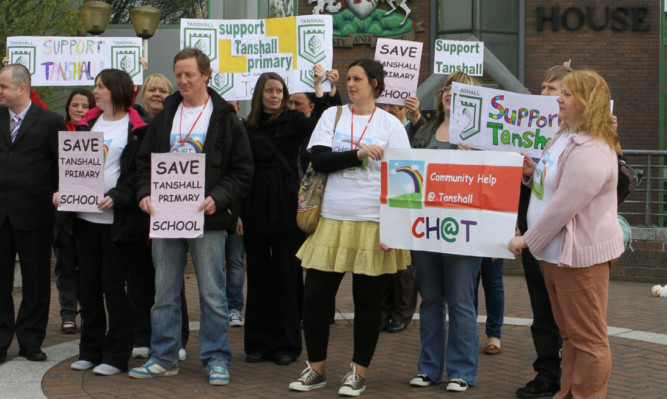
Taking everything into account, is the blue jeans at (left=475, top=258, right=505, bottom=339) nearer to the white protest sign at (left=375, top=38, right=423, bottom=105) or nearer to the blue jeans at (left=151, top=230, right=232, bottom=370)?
the white protest sign at (left=375, top=38, right=423, bottom=105)

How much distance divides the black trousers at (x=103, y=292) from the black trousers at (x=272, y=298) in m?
0.91

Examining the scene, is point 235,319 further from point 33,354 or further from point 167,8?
point 167,8

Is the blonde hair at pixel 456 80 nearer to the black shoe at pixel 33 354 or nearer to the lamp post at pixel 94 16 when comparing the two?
the black shoe at pixel 33 354

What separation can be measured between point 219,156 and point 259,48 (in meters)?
2.64

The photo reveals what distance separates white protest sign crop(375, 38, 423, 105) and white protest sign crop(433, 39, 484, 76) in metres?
1.86

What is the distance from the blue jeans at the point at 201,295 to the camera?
621cm

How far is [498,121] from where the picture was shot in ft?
20.8

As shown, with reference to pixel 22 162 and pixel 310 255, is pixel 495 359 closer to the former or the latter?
pixel 310 255

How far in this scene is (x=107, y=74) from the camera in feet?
21.6

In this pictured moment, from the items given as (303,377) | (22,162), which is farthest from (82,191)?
(303,377)

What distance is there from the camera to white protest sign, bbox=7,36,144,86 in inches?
363

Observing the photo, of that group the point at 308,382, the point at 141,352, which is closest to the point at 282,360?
the point at 308,382

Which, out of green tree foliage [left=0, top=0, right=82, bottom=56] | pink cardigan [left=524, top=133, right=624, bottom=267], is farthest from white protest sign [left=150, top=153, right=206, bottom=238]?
green tree foliage [left=0, top=0, right=82, bottom=56]

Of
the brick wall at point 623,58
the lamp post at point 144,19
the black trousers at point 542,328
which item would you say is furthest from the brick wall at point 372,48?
the black trousers at point 542,328
